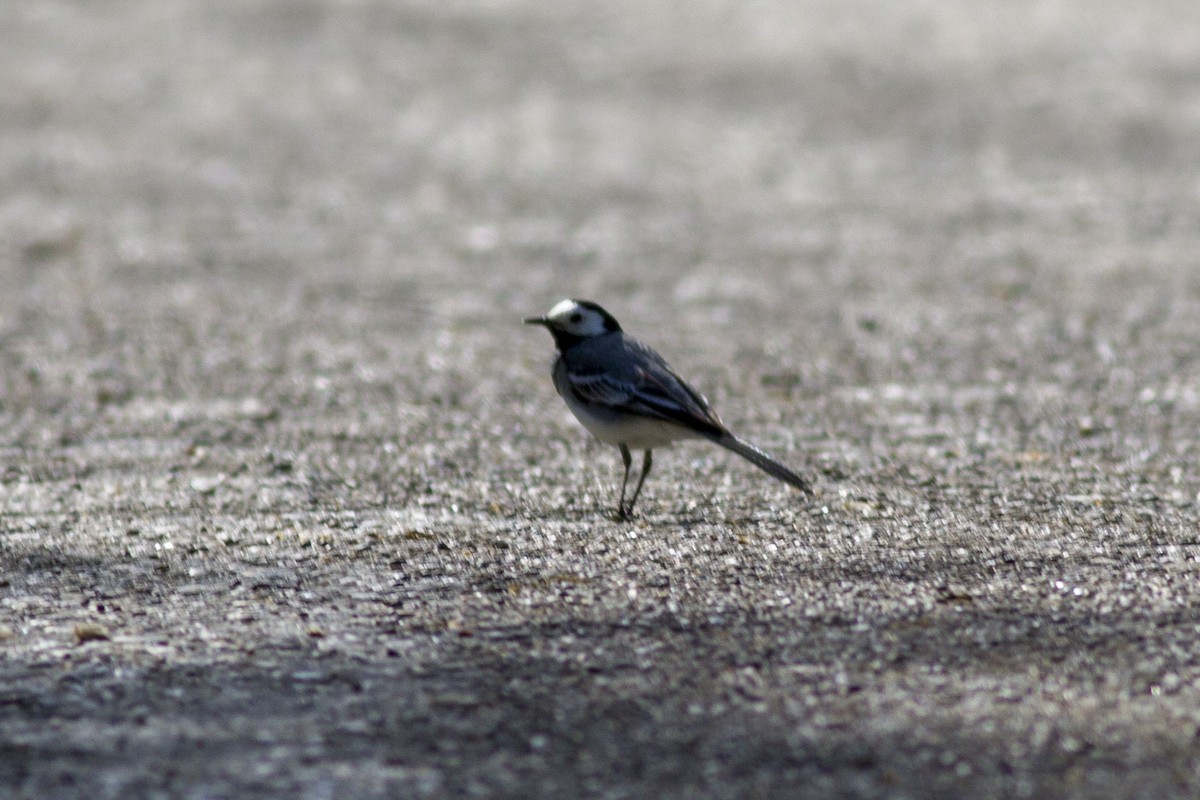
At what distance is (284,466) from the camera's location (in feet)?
23.1

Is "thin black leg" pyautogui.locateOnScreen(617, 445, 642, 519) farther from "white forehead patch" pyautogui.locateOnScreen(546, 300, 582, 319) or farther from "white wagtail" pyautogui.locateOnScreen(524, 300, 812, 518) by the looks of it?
"white forehead patch" pyautogui.locateOnScreen(546, 300, 582, 319)

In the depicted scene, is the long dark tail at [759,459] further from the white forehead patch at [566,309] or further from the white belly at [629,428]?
the white forehead patch at [566,309]

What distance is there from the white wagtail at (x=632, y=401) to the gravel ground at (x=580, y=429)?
0.27 metres

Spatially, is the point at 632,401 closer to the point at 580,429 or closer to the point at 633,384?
the point at 633,384

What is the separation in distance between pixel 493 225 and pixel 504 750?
832 centimetres

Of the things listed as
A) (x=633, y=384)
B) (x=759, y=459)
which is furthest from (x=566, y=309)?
(x=759, y=459)

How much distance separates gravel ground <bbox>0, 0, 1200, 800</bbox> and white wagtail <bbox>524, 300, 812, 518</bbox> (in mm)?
274

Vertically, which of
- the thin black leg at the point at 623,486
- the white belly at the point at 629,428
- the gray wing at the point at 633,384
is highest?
the gray wing at the point at 633,384

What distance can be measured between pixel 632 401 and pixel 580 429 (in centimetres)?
163

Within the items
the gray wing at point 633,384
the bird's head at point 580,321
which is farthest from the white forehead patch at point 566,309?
the gray wing at point 633,384

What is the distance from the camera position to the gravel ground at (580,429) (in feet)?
14.1

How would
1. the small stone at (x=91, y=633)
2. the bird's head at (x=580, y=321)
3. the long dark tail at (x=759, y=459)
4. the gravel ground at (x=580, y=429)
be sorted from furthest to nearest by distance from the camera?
1. the bird's head at (x=580, y=321)
2. the long dark tail at (x=759, y=459)
3. the small stone at (x=91, y=633)
4. the gravel ground at (x=580, y=429)

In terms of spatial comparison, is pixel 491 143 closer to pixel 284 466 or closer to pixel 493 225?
pixel 493 225

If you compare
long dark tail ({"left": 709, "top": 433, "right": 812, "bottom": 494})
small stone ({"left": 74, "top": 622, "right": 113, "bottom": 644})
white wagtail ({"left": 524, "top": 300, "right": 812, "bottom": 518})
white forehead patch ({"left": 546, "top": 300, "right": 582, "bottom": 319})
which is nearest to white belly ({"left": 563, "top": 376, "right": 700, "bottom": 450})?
white wagtail ({"left": 524, "top": 300, "right": 812, "bottom": 518})
